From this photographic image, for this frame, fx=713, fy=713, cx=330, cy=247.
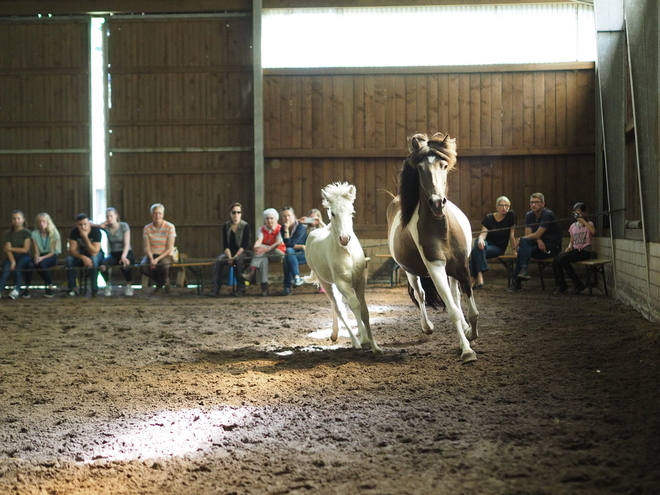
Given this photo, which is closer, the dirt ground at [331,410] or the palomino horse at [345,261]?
the dirt ground at [331,410]

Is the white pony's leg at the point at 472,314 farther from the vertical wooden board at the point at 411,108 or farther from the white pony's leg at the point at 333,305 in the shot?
the vertical wooden board at the point at 411,108

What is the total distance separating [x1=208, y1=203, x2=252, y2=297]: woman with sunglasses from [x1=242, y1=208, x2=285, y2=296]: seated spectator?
8.1 inches

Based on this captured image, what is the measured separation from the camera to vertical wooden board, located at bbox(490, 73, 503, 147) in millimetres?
12898

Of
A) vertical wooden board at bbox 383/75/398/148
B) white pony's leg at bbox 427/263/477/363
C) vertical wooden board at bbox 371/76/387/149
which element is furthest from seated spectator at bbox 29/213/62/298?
white pony's leg at bbox 427/263/477/363

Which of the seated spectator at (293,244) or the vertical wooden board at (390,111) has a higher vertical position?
the vertical wooden board at (390,111)

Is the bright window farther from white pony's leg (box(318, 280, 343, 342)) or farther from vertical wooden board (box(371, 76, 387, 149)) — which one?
white pony's leg (box(318, 280, 343, 342))

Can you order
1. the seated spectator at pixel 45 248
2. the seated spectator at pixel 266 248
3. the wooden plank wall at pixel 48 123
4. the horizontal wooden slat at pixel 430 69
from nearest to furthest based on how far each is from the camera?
the seated spectator at pixel 266 248
the seated spectator at pixel 45 248
the horizontal wooden slat at pixel 430 69
the wooden plank wall at pixel 48 123

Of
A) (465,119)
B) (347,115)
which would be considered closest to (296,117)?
(347,115)

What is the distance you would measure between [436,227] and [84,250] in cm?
766

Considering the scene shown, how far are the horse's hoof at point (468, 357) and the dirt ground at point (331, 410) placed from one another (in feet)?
0.31

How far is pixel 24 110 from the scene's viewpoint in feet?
45.5

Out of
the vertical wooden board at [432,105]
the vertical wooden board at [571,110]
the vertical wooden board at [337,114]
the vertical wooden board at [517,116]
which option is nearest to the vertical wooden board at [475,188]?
the vertical wooden board at [517,116]

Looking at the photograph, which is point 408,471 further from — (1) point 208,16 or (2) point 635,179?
A: (1) point 208,16

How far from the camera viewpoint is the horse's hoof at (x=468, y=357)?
498 centimetres
